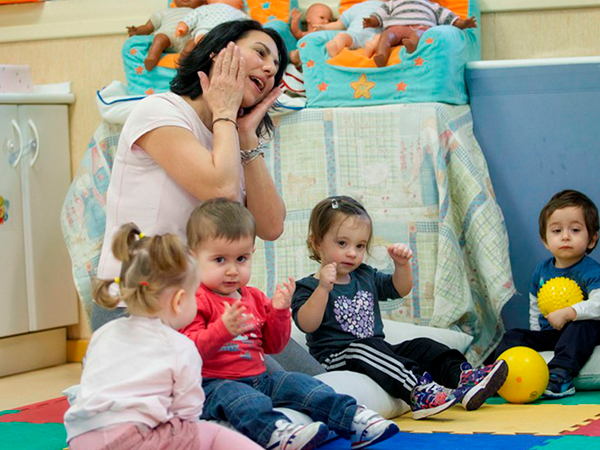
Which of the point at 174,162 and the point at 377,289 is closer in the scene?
the point at 174,162

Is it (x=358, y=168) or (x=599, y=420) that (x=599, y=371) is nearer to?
(x=599, y=420)

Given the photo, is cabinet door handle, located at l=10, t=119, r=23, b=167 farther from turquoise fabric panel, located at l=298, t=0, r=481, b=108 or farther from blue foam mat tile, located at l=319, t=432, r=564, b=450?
blue foam mat tile, located at l=319, t=432, r=564, b=450

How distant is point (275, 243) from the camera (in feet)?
10.3

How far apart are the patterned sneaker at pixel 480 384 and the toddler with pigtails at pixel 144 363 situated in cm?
91

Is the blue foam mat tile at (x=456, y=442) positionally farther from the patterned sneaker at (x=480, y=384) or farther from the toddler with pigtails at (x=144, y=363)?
the toddler with pigtails at (x=144, y=363)

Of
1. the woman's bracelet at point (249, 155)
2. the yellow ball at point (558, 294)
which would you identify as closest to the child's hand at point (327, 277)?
the woman's bracelet at point (249, 155)

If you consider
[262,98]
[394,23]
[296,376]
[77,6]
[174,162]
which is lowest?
[296,376]

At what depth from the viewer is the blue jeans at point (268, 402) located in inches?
73.4

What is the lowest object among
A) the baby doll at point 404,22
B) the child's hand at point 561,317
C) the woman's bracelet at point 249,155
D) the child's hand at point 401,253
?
the child's hand at point 561,317

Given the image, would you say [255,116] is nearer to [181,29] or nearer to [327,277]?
[327,277]

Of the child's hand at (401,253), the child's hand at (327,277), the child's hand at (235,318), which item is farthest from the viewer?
the child's hand at (401,253)

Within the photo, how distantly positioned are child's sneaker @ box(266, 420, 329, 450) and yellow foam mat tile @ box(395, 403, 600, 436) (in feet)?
1.35

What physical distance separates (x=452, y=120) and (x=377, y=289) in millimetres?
713

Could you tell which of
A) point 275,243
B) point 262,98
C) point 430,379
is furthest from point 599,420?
point 275,243
